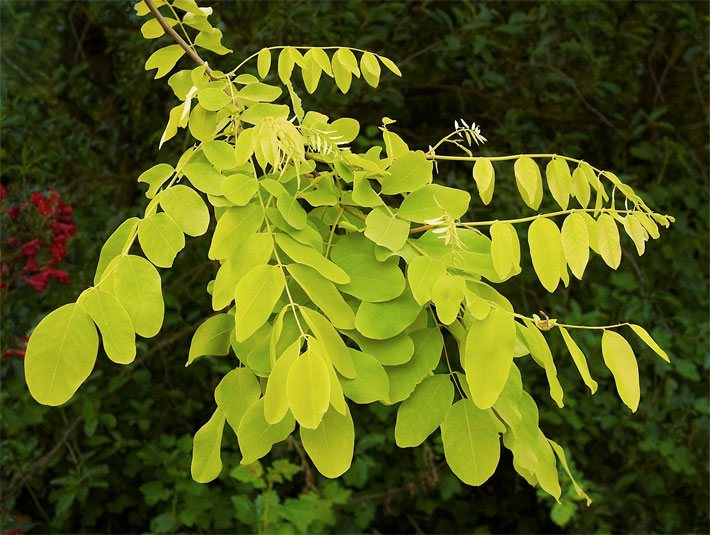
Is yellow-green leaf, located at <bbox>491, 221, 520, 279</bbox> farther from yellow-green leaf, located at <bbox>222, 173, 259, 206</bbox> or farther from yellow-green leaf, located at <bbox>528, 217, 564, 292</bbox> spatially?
yellow-green leaf, located at <bbox>222, 173, 259, 206</bbox>

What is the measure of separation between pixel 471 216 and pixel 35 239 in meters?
0.93

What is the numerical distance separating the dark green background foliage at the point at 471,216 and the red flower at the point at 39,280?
0.13 meters

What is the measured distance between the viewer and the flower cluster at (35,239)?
1482mm

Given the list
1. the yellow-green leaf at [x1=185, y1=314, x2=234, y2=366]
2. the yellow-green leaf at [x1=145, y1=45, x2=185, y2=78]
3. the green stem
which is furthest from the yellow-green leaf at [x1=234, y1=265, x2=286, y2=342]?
the yellow-green leaf at [x1=145, y1=45, x2=185, y2=78]

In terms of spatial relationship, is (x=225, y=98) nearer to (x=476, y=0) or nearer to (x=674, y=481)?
(x=476, y=0)

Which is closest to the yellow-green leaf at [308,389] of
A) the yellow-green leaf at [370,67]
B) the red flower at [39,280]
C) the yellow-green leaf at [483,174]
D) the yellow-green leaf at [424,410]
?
the yellow-green leaf at [424,410]

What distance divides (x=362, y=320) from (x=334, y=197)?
110 mm

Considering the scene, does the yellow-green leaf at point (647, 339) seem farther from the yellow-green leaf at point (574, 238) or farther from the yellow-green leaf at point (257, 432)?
the yellow-green leaf at point (257, 432)

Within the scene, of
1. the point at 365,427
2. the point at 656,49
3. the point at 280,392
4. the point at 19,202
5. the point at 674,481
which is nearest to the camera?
the point at 280,392

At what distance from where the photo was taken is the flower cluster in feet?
4.86

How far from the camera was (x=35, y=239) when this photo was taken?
1.50m

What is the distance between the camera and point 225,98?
24.7 inches

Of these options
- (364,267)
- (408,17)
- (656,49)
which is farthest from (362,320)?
(656,49)

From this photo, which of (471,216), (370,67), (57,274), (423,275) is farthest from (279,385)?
(471,216)
